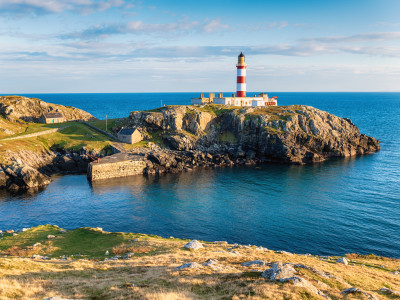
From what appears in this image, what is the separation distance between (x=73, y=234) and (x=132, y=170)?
4716 centimetres

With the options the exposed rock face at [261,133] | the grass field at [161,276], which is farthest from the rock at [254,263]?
the exposed rock face at [261,133]

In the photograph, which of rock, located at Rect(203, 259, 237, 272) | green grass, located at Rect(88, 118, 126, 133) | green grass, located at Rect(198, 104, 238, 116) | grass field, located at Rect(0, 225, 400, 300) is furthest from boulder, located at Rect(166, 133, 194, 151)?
rock, located at Rect(203, 259, 237, 272)

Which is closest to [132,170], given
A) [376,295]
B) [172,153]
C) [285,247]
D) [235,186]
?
[172,153]

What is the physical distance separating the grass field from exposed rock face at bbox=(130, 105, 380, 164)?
69158mm

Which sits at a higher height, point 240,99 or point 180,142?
point 240,99

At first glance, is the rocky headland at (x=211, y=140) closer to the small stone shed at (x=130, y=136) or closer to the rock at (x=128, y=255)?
the small stone shed at (x=130, y=136)

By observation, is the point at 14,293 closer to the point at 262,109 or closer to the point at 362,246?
the point at 362,246

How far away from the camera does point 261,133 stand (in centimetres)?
10781

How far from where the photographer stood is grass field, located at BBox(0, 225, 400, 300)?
19625 millimetres

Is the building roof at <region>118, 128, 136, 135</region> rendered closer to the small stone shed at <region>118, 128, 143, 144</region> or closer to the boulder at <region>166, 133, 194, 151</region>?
the small stone shed at <region>118, 128, 143, 144</region>

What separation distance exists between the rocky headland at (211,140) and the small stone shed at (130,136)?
A: 5.82 ft

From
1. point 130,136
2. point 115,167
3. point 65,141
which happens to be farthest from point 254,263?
point 65,141

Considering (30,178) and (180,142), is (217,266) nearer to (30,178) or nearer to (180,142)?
(30,178)

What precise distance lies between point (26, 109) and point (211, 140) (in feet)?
258
